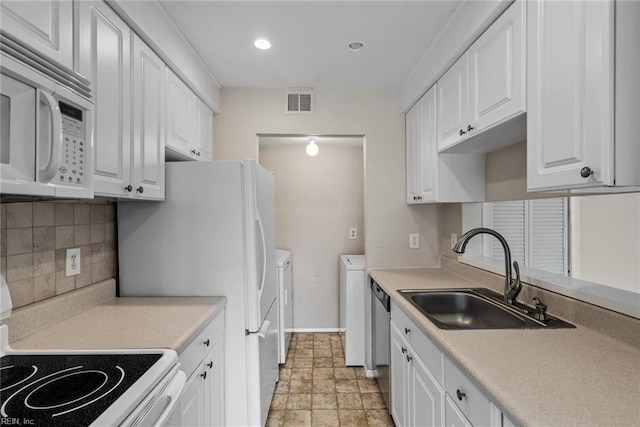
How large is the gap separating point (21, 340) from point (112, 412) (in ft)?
2.49

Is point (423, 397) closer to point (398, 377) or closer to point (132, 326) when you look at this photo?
point (398, 377)

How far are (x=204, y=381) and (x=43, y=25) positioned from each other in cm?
145

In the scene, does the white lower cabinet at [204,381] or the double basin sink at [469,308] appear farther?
the double basin sink at [469,308]

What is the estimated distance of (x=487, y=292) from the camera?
193 centimetres

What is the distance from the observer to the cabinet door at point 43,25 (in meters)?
0.88

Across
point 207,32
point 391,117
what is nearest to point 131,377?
point 207,32

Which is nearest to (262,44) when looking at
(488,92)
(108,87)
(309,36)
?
(309,36)

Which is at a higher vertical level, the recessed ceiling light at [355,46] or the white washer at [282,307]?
the recessed ceiling light at [355,46]

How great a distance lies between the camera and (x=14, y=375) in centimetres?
98

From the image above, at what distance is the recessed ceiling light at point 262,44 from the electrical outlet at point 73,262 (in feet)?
4.90

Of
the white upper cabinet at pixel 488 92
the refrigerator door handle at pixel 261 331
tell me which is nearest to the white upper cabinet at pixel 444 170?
the white upper cabinet at pixel 488 92

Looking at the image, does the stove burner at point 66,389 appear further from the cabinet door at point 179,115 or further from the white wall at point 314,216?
the white wall at point 314,216

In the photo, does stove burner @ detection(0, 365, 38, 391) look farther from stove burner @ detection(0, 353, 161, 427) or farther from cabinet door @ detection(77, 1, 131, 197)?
cabinet door @ detection(77, 1, 131, 197)

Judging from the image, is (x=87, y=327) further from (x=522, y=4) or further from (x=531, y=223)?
(x=531, y=223)
